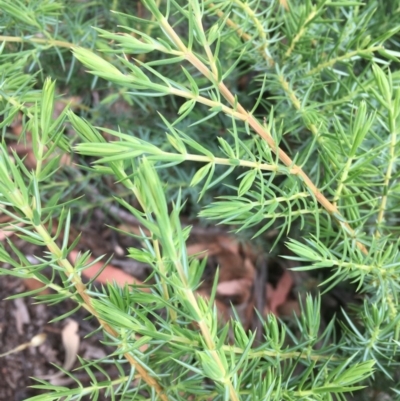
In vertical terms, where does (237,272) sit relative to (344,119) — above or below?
below

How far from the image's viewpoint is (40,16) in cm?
62

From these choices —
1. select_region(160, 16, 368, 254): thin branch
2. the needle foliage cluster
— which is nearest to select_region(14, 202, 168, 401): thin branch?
the needle foliage cluster

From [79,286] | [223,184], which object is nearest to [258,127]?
[223,184]

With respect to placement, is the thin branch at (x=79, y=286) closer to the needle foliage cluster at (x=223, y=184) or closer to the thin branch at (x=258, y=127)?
the needle foliage cluster at (x=223, y=184)

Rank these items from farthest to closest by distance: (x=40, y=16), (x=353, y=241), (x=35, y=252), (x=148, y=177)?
(x=35, y=252)
(x=40, y=16)
(x=353, y=241)
(x=148, y=177)

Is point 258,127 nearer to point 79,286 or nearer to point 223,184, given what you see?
point 223,184

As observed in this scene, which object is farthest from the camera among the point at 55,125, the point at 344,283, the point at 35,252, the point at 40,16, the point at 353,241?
the point at 35,252

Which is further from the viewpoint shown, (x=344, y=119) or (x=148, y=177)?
(x=344, y=119)

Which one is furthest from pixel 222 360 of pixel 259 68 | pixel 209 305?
pixel 259 68

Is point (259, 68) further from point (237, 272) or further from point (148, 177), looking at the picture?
point (237, 272)

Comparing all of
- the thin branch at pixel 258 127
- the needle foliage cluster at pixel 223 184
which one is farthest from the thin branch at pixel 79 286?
the thin branch at pixel 258 127

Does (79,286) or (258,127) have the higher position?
(258,127)

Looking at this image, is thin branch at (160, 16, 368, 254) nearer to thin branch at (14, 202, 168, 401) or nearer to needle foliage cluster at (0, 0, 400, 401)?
needle foliage cluster at (0, 0, 400, 401)

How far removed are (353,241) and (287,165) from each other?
0.42 feet
